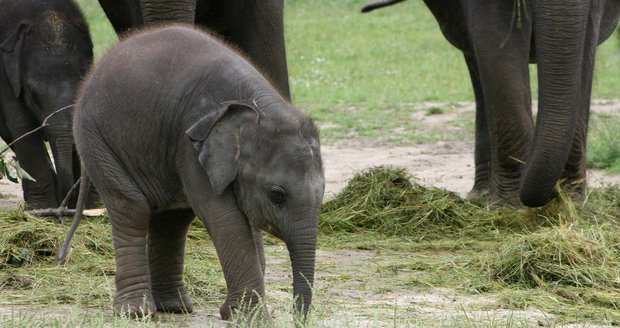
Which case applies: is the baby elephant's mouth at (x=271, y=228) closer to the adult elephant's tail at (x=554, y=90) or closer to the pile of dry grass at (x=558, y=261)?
the pile of dry grass at (x=558, y=261)

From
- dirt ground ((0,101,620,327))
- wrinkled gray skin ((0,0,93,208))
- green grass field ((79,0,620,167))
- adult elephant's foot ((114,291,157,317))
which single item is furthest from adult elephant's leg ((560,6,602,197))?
adult elephant's foot ((114,291,157,317))

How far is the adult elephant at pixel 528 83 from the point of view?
713 cm

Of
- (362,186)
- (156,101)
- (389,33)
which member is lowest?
(389,33)

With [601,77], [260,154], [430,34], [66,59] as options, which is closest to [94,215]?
[66,59]

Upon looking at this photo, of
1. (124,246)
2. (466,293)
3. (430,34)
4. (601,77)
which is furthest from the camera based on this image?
(430,34)

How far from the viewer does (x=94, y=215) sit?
8.12 metres

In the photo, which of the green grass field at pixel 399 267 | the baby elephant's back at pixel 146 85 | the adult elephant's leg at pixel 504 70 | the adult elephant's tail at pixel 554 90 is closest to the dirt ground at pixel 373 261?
the green grass field at pixel 399 267

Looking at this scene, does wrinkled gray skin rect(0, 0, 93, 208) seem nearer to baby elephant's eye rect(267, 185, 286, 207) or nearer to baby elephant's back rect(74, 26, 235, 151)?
baby elephant's back rect(74, 26, 235, 151)

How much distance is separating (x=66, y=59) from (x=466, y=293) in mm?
3279

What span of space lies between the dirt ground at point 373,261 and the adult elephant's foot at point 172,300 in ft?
0.23

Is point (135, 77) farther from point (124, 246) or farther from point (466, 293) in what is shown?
point (466, 293)

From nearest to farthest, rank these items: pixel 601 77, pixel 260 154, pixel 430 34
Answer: pixel 260 154, pixel 601 77, pixel 430 34

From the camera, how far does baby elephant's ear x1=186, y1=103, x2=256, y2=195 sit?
5.29 meters

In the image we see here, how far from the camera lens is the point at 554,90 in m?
7.14
